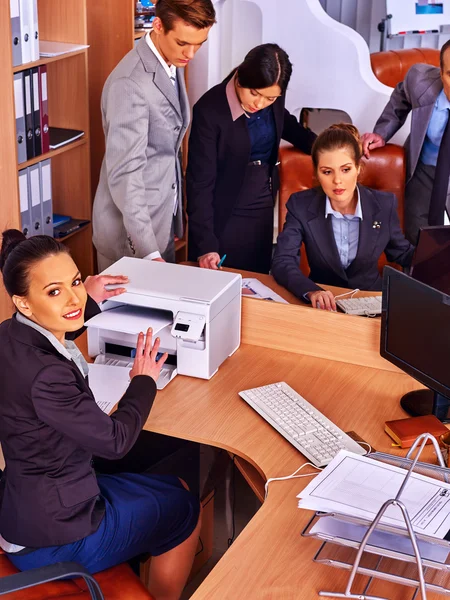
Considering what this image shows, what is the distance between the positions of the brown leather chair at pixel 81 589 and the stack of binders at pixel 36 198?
178 centimetres

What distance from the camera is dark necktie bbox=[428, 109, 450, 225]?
2.66m

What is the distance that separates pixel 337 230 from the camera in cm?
262

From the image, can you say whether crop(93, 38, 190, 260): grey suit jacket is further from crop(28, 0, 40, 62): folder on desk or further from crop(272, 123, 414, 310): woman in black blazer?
crop(28, 0, 40, 62): folder on desk

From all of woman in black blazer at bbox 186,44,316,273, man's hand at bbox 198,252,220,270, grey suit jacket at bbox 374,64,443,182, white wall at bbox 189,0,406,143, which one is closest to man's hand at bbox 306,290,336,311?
woman in black blazer at bbox 186,44,316,273

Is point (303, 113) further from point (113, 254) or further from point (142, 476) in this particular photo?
point (142, 476)

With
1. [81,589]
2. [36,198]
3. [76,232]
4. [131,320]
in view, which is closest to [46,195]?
[36,198]

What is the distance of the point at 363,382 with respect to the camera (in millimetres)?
2438

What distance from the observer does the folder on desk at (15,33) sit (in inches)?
123

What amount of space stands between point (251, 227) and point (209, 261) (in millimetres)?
186

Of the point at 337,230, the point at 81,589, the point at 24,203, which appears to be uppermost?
the point at 337,230

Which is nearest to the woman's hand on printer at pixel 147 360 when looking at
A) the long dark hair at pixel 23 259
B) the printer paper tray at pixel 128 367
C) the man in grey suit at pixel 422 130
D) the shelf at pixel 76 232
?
the printer paper tray at pixel 128 367

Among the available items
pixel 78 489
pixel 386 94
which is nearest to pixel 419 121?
pixel 386 94

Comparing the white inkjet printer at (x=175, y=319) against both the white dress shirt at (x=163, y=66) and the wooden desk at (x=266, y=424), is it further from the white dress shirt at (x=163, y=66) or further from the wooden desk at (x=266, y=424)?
the white dress shirt at (x=163, y=66)

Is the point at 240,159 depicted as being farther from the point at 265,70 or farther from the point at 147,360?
the point at 147,360
